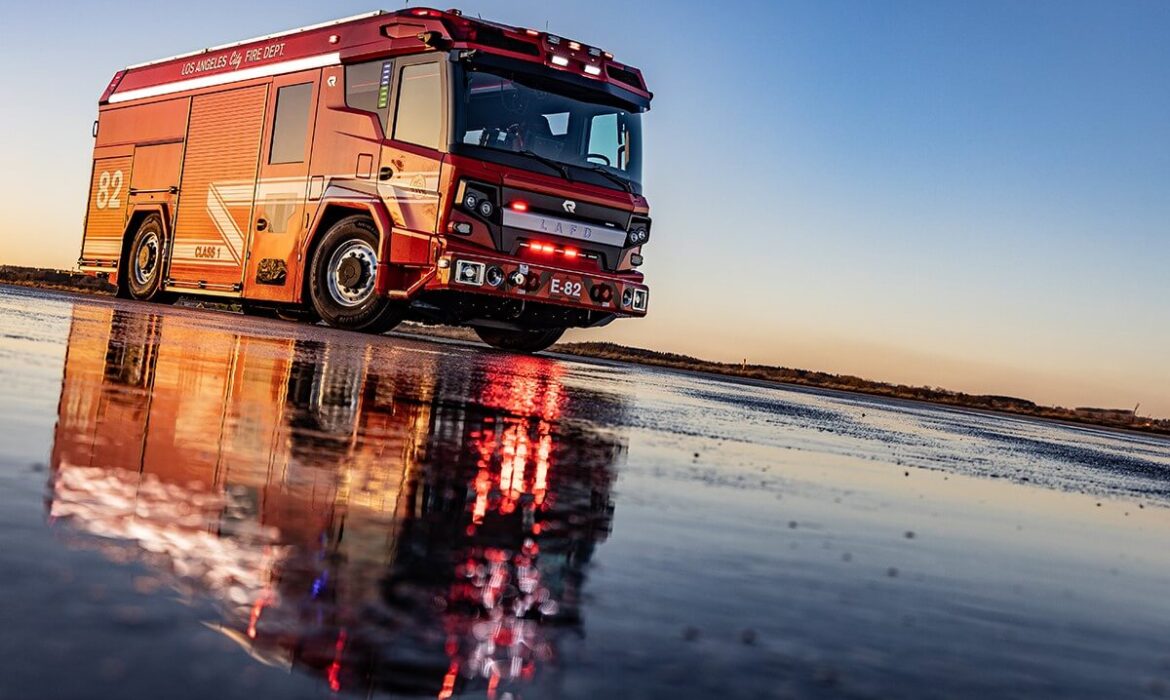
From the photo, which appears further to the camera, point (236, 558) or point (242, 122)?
point (242, 122)

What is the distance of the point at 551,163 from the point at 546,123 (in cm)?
46

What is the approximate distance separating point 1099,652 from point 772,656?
3.00ft

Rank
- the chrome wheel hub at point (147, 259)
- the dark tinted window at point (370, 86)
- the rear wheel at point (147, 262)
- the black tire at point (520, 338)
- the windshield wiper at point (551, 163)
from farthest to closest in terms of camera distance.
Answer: the chrome wheel hub at point (147, 259) < the rear wheel at point (147, 262) < the black tire at point (520, 338) < the dark tinted window at point (370, 86) < the windshield wiper at point (551, 163)

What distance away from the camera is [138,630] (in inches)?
67.9

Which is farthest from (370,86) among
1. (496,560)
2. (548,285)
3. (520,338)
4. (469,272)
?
(496,560)

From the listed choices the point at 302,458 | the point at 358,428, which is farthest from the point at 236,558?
the point at 358,428

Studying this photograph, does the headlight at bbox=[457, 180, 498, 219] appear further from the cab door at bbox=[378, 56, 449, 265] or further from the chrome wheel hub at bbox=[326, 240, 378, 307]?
the chrome wheel hub at bbox=[326, 240, 378, 307]

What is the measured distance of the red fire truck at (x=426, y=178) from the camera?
41.7ft

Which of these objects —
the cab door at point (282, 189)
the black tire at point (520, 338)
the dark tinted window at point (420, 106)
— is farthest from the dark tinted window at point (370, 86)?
the black tire at point (520, 338)

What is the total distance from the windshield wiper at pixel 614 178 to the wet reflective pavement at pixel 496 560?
25.1 feet

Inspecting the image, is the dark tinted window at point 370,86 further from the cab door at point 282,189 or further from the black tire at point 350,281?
the black tire at point 350,281

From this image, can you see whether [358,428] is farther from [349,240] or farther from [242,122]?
[242,122]

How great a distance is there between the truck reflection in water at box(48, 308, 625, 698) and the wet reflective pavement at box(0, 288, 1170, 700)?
11mm

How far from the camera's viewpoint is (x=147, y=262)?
1823 centimetres
